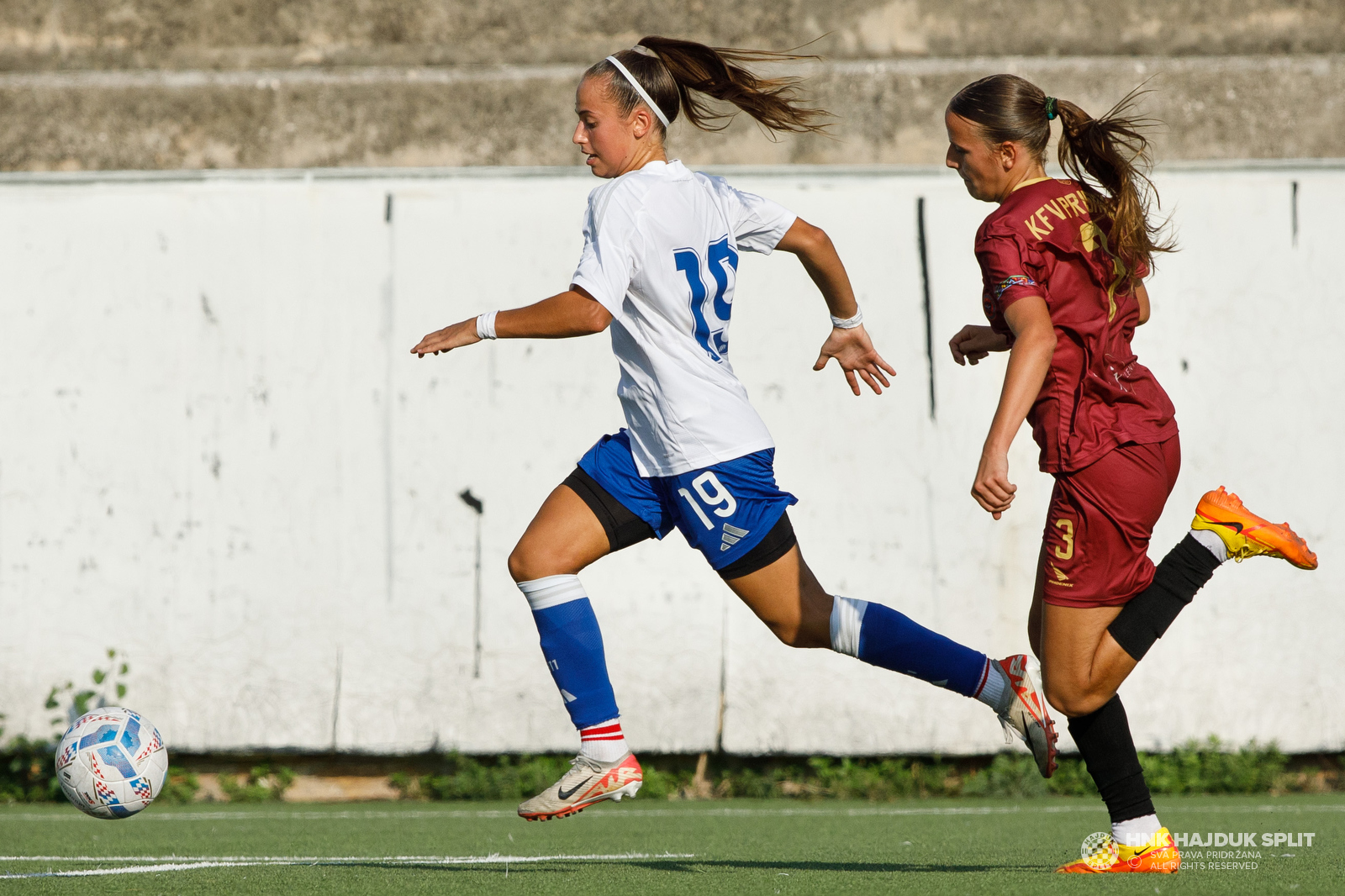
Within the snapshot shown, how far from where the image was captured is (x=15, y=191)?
670 cm

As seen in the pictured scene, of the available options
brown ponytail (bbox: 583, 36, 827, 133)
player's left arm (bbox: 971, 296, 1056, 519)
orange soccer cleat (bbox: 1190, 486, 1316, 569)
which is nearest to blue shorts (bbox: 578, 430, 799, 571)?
player's left arm (bbox: 971, 296, 1056, 519)

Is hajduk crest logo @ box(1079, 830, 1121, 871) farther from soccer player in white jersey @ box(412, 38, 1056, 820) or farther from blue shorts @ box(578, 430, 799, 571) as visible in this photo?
blue shorts @ box(578, 430, 799, 571)

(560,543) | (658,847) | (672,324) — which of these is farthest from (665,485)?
(658,847)

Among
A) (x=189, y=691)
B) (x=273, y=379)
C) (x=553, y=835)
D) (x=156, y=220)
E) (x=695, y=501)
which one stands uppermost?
(x=156, y=220)

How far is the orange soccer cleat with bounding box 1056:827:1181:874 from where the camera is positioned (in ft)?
10.8

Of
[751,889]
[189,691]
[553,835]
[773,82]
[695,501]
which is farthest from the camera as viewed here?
[189,691]

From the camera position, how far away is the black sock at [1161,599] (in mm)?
3211

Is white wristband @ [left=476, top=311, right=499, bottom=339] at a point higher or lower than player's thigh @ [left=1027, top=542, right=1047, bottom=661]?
higher

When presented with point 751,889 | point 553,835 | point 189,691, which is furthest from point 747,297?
point 751,889

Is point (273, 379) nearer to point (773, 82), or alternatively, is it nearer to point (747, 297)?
point (747, 297)

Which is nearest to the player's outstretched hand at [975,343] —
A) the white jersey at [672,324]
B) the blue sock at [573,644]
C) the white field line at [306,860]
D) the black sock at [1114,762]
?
the white jersey at [672,324]

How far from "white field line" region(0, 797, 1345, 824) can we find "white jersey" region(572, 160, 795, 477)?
281cm

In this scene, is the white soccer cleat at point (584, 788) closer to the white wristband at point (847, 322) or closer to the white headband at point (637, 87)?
the white wristband at point (847, 322)

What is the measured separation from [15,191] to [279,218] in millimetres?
1306
